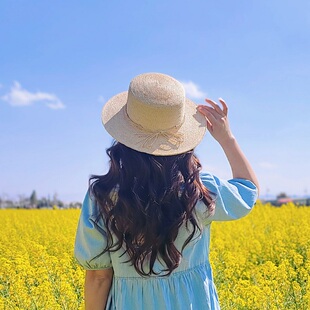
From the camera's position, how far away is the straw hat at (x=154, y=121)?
1547 mm

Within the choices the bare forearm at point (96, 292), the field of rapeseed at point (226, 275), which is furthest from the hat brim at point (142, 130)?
the field of rapeseed at point (226, 275)

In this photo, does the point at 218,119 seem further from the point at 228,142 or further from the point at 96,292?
the point at 96,292

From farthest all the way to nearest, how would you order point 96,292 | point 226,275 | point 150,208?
point 226,275 → point 96,292 → point 150,208

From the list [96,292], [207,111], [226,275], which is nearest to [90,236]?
[96,292]

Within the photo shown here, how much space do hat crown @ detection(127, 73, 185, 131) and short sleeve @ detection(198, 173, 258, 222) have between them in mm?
235

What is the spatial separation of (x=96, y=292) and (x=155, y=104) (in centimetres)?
63

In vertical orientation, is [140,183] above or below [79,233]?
above

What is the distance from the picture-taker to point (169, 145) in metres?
1.55

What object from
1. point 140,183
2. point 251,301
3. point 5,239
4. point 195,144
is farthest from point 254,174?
point 5,239

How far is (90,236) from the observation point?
159cm

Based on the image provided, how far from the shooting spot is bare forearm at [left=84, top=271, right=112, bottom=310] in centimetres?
165

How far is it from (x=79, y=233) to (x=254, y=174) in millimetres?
621

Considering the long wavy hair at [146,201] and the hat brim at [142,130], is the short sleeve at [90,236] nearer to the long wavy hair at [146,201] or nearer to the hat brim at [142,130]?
the long wavy hair at [146,201]

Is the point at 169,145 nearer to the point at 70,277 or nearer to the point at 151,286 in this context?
the point at 151,286
